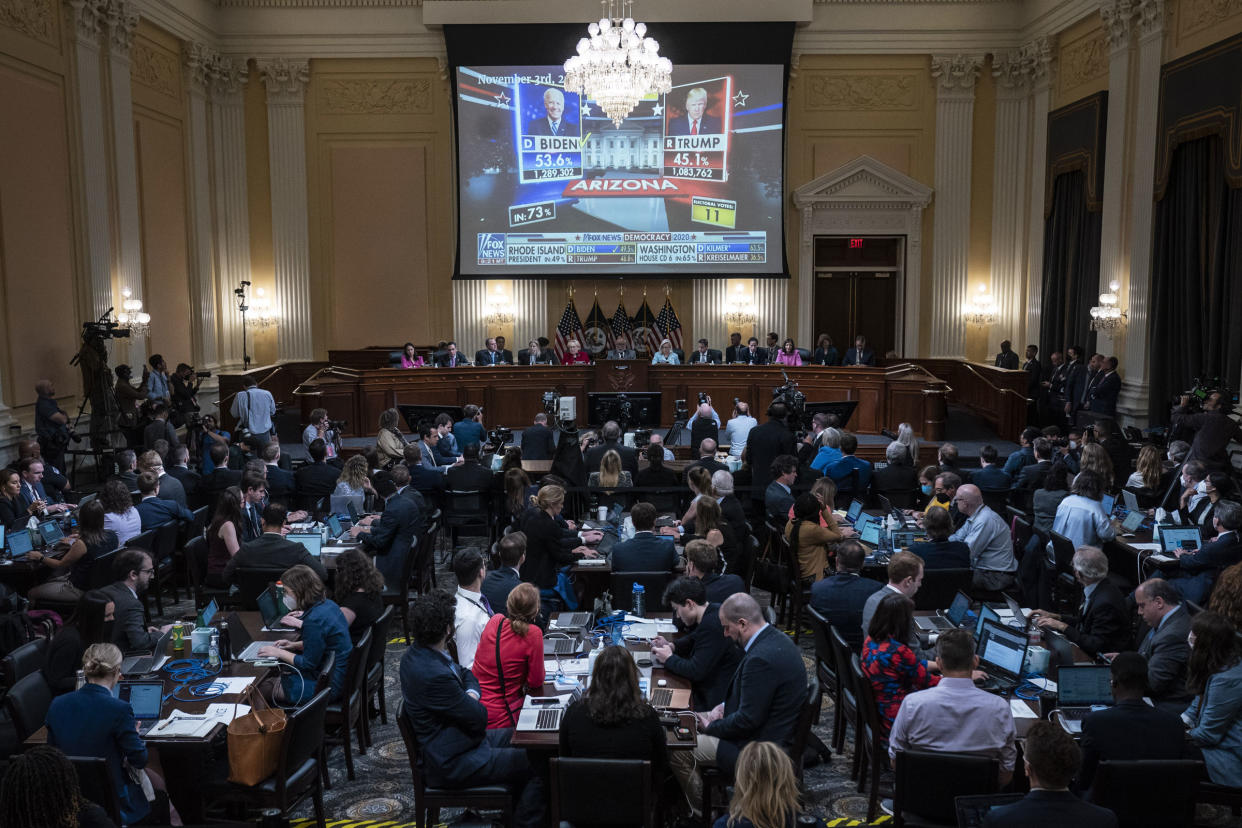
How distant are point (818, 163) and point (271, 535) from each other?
14816mm

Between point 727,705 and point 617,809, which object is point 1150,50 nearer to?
point 727,705

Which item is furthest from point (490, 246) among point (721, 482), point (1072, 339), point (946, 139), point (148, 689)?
point (148, 689)

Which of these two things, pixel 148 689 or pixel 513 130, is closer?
pixel 148 689

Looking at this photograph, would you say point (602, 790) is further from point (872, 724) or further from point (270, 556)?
point (270, 556)

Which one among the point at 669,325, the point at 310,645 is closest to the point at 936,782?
the point at 310,645

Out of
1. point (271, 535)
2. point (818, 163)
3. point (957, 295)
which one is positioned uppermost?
point (818, 163)

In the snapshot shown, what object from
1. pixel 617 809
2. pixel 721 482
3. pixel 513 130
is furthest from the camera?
pixel 513 130

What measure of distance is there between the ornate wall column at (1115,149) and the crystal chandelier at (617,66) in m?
6.58

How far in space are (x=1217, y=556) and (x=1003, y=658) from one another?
2.59 meters

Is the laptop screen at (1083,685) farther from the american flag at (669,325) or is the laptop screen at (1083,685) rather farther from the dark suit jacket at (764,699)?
the american flag at (669,325)

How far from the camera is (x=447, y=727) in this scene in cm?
497

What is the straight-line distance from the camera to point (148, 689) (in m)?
5.08

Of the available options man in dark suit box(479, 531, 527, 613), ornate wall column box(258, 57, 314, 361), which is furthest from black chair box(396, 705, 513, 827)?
ornate wall column box(258, 57, 314, 361)

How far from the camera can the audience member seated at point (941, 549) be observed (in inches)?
289
